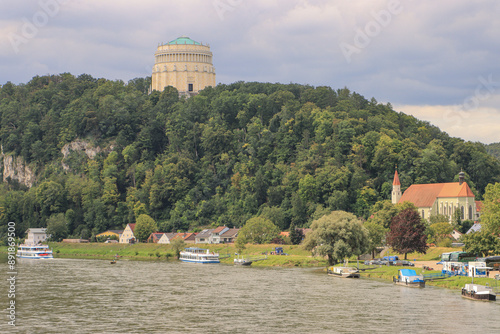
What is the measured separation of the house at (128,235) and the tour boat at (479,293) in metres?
99.4

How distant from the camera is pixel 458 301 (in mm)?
59156

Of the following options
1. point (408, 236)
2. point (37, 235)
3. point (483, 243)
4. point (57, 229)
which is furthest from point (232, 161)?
point (483, 243)

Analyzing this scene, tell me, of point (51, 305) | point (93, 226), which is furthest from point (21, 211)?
point (51, 305)

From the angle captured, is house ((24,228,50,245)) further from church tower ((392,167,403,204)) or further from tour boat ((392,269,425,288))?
tour boat ((392,269,425,288))

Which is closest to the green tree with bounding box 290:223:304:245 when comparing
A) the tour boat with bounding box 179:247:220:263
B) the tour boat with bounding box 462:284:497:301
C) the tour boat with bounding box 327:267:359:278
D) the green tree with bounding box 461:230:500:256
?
the tour boat with bounding box 179:247:220:263

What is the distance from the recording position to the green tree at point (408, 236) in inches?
3593

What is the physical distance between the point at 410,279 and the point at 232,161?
329 ft

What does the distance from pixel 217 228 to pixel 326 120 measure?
34.6 m

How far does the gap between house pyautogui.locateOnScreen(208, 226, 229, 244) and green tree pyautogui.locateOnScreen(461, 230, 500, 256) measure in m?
67.7

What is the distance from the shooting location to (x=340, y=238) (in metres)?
89.8

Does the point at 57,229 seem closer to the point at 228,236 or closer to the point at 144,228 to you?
the point at 144,228

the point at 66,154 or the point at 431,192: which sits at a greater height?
the point at 66,154

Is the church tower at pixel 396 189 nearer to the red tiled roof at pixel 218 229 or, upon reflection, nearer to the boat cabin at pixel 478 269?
the red tiled roof at pixel 218 229

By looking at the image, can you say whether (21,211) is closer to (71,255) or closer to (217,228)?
(71,255)
